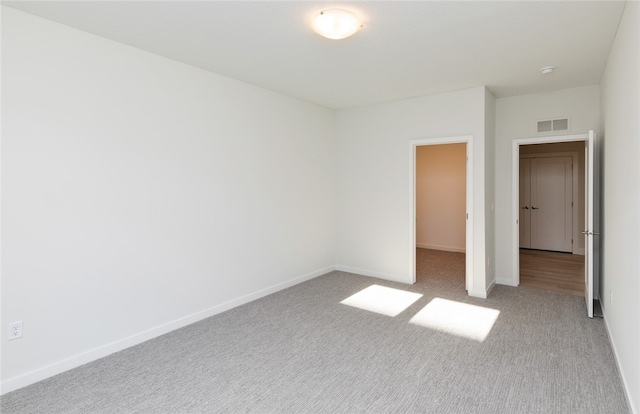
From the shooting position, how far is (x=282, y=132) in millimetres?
4762

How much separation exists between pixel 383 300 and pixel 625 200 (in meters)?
2.62

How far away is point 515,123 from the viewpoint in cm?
480

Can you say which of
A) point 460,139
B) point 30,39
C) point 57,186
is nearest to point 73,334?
point 57,186

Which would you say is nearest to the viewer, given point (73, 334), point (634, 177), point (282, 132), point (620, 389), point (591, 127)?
point (634, 177)

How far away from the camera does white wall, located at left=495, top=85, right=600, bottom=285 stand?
4.36 metres

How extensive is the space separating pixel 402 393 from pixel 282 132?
3.50 metres

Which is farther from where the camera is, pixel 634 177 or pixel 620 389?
pixel 620 389

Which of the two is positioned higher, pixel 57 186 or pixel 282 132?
pixel 282 132

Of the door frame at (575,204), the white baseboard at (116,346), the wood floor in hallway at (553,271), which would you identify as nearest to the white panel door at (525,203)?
the wood floor in hallway at (553,271)

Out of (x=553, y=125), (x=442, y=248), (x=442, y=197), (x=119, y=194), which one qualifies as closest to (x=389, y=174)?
(x=553, y=125)

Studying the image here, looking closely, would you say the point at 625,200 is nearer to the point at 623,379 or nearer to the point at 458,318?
the point at 623,379

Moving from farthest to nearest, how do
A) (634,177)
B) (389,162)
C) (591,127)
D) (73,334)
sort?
(389,162) < (591,127) < (73,334) < (634,177)

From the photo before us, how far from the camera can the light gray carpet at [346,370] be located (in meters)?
2.27

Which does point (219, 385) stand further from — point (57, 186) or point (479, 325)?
point (479, 325)
